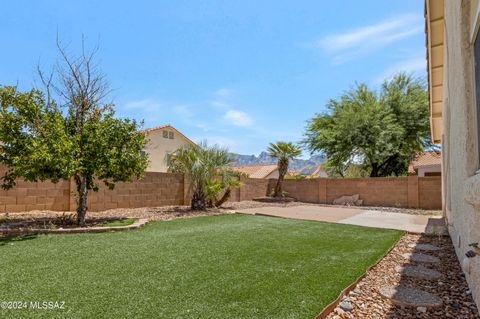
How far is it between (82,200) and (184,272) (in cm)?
534

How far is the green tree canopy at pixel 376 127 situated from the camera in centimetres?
1892

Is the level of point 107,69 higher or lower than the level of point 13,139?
higher

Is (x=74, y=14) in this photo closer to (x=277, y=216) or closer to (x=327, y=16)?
(x=327, y=16)

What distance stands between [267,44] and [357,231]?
7.70 m

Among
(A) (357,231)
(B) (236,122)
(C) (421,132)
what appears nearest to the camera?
(A) (357,231)

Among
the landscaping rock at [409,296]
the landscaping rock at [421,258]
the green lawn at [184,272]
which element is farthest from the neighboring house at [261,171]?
the landscaping rock at [409,296]

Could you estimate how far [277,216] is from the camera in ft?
35.9

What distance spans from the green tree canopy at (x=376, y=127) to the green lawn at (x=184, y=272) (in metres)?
13.2

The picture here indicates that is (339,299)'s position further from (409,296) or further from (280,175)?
(280,175)

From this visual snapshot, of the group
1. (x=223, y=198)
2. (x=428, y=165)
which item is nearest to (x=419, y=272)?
(x=223, y=198)

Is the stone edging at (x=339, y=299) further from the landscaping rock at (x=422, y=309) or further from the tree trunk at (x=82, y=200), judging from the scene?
the tree trunk at (x=82, y=200)

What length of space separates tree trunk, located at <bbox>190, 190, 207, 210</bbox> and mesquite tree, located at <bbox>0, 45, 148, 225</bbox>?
347 centimetres

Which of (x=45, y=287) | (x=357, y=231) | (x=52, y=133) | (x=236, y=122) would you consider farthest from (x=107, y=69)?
(x=236, y=122)

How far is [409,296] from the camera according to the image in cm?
353
